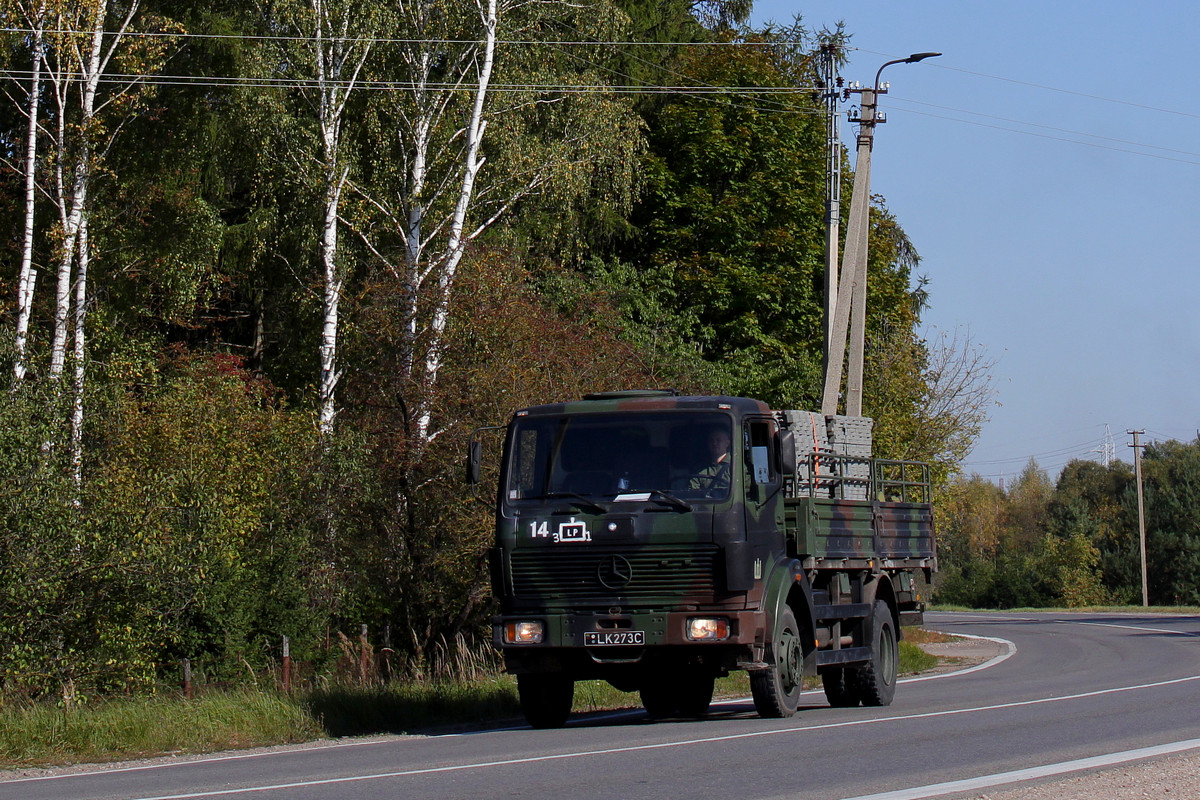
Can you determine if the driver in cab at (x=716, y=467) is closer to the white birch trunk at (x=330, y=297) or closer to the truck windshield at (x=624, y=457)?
the truck windshield at (x=624, y=457)

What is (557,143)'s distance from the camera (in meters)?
31.2

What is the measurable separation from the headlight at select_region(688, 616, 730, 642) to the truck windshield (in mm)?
1034

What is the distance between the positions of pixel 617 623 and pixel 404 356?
29.8 ft

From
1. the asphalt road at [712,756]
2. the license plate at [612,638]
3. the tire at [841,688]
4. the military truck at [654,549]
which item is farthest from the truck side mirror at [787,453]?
the tire at [841,688]

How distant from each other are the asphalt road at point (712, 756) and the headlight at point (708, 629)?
80 centimetres

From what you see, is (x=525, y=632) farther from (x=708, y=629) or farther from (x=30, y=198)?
(x=30, y=198)

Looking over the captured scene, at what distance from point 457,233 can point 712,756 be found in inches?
720

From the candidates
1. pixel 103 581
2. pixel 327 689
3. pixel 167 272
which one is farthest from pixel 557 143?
pixel 327 689

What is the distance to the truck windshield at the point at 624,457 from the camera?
12.7 metres

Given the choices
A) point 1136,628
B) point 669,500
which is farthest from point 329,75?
point 1136,628

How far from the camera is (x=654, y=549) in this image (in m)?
12.5

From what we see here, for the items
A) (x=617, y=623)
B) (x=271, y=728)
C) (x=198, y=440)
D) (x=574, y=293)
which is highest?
(x=574, y=293)

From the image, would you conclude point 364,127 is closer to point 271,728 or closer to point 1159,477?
point 271,728

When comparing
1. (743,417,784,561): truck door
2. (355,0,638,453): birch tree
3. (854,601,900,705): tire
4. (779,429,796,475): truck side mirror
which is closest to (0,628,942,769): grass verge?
(854,601,900,705): tire
